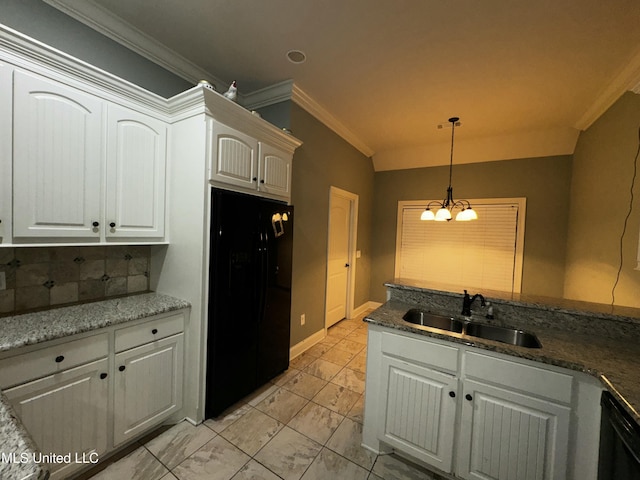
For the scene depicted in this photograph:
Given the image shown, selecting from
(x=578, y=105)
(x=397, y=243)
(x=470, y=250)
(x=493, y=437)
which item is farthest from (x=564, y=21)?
(x=397, y=243)

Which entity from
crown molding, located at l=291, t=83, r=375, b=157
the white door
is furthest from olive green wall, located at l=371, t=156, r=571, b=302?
the white door

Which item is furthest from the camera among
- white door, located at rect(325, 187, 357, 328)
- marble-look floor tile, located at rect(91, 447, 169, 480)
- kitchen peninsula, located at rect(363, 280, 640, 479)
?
white door, located at rect(325, 187, 357, 328)

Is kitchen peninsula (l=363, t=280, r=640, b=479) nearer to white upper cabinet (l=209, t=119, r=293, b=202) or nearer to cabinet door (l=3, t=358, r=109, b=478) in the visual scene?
white upper cabinet (l=209, t=119, r=293, b=202)

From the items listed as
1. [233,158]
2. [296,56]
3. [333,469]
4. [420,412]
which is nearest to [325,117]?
[296,56]

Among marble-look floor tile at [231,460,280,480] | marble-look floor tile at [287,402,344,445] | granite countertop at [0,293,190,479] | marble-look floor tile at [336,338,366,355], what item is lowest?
marble-look floor tile at [231,460,280,480]

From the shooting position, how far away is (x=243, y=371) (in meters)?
2.09

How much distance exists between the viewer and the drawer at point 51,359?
3.89 ft

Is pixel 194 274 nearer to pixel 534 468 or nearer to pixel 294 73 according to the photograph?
pixel 294 73

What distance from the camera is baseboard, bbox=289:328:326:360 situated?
9.55ft

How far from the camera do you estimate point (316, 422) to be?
198 centimetres

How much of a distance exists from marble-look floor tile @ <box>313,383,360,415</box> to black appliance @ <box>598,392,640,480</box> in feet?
4.92

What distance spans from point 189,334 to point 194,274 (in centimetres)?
45

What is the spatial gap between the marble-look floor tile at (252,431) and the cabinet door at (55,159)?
162cm

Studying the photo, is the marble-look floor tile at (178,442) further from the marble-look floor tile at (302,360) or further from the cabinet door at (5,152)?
the cabinet door at (5,152)
